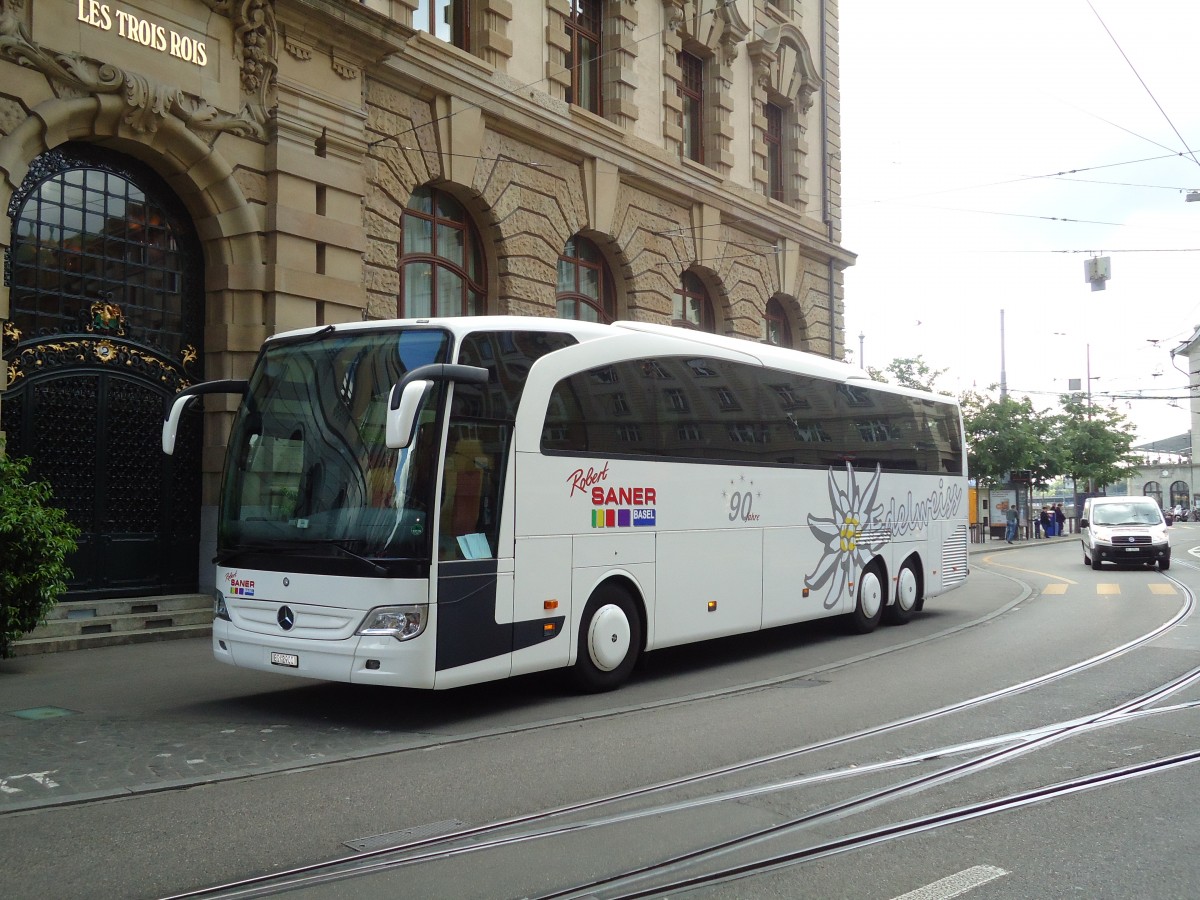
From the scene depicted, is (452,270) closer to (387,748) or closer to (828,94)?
(387,748)

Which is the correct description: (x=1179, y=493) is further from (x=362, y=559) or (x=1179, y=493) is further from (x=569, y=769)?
(x=569, y=769)

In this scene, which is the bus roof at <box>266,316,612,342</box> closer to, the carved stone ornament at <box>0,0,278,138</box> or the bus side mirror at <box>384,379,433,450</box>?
the bus side mirror at <box>384,379,433,450</box>

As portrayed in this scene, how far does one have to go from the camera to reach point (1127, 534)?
26.9 m

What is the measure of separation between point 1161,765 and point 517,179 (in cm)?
1479

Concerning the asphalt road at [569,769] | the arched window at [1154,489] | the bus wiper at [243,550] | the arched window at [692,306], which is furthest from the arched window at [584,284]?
the arched window at [1154,489]

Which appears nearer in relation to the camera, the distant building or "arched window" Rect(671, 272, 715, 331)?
"arched window" Rect(671, 272, 715, 331)

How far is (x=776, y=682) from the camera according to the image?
10914mm

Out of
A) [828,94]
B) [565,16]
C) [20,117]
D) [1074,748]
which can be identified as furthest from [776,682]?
[828,94]

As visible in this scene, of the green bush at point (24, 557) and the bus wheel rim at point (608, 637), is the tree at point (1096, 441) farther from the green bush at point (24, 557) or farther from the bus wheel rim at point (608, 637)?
the green bush at point (24, 557)

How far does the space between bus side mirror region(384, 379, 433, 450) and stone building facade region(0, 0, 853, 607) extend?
7.52 metres

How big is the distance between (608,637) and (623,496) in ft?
4.18

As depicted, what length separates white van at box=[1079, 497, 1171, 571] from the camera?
88.0ft

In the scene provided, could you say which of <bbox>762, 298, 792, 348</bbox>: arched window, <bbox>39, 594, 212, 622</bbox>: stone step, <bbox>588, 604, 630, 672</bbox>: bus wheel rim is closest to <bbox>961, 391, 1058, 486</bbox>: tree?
<bbox>762, 298, 792, 348</bbox>: arched window

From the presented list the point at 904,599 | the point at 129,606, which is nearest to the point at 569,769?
the point at 129,606
